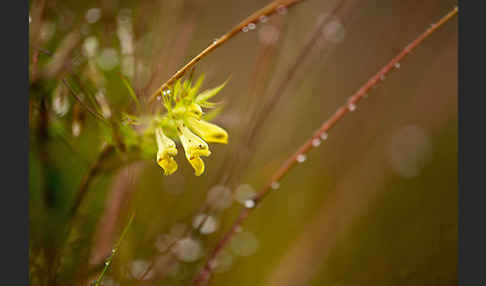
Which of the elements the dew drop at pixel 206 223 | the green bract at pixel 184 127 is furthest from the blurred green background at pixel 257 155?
A: the green bract at pixel 184 127

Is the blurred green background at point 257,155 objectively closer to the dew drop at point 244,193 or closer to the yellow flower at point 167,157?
the dew drop at point 244,193

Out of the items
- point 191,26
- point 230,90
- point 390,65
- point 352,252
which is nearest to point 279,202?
point 352,252

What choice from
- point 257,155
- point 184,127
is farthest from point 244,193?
point 184,127

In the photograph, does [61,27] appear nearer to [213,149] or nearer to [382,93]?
[213,149]

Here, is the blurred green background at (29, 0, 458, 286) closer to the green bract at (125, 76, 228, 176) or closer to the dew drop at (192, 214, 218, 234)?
the dew drop at (192, 214, 218, 234)

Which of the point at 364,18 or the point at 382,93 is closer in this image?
the point at 382,93

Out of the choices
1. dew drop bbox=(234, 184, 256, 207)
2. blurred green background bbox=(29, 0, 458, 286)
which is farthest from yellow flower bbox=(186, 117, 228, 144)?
dew drop bbox=(234, 184, 256, 207)
